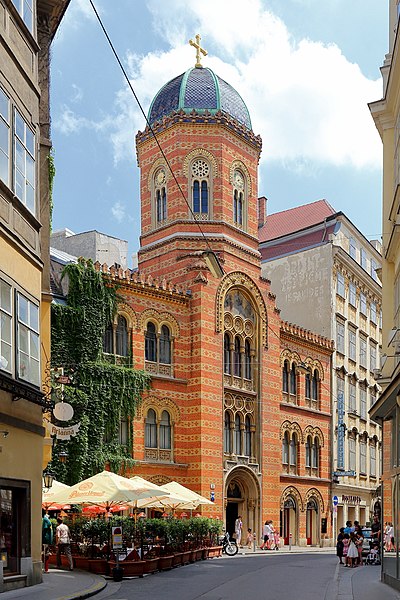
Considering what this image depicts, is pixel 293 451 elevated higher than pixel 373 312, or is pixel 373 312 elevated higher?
pixel 373 312

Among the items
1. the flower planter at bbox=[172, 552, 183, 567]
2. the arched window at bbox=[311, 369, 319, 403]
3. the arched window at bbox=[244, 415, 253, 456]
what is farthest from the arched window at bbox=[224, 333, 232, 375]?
the flower planter at bbox=[172, 552, 183, 567]

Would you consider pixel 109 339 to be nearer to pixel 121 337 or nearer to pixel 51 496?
pixel 121 337

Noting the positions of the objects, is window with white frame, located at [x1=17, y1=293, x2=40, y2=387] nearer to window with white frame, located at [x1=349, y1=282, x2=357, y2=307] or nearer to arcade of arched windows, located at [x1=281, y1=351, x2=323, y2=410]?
arcade of arched windows, located at [x1=281, y1=351, x2=323, y2=410]

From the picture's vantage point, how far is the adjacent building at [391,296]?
63.5ft

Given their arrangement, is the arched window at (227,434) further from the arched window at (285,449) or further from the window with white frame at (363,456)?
the window with white frame at (363,456)

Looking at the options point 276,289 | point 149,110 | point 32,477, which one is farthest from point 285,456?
point 32,477

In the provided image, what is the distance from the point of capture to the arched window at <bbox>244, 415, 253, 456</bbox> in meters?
43.6

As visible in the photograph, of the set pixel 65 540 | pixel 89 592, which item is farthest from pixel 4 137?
pixel 65 540

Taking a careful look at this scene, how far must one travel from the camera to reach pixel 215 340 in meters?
41.8

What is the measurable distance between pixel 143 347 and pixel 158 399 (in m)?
2.47

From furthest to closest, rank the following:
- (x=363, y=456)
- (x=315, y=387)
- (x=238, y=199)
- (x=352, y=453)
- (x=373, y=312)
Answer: (x=373, y=312) < (x=363, y=456) < (x=352, y=453) < (x=315, y=387) < (x=238, y=199)

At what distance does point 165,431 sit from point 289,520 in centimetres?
1105

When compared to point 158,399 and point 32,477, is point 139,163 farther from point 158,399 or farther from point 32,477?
point 32,477

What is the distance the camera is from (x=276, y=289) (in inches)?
2151
